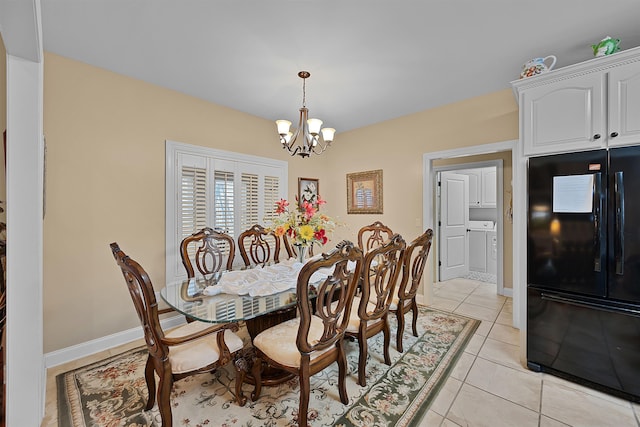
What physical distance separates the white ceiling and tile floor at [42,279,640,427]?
8.70 ft

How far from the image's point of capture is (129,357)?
235 cm

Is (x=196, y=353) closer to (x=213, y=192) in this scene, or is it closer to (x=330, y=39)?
(x=213, y=192)

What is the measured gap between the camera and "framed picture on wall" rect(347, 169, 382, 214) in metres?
4.11

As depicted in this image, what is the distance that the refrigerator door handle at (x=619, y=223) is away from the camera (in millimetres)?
1797

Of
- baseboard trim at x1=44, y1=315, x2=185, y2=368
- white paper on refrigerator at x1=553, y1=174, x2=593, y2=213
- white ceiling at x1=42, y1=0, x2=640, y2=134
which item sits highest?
white ceiling at x1=42, y1=0, x2=640, y2=134

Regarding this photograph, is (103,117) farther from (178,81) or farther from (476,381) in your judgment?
(476,381)

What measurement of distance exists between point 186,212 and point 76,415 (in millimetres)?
1880

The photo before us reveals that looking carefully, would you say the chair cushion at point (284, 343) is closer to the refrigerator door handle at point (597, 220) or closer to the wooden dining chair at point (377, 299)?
the wooden dining chair at point (377, 299)

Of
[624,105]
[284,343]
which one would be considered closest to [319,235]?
[284,343]

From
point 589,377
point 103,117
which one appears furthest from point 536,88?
point 103,117

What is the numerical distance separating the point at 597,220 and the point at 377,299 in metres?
1.66

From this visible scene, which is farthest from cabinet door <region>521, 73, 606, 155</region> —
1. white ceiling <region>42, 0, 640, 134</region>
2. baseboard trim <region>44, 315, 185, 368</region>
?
baseboard trim <region>44, 315, 185, 368</region>

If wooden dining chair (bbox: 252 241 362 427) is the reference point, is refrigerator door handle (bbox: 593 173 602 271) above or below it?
above

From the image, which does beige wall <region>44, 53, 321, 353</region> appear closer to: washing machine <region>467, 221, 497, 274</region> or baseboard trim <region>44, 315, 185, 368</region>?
baseboard trim <region>44, 315, 185, 368</region>
